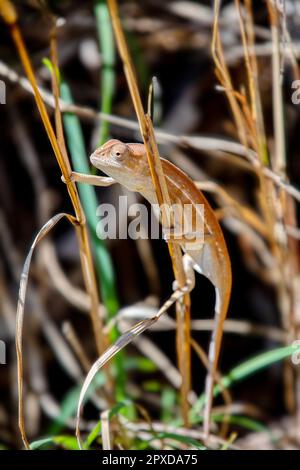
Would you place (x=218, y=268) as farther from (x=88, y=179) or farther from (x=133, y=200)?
(x=133, y=200)

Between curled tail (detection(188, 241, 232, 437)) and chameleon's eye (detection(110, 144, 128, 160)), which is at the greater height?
chameleon's eye (detection(110, 144, 128, 160))

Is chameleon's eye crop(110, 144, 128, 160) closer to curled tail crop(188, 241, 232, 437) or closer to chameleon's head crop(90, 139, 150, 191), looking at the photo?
chameleon's head crop(90, 139, 150, 191)

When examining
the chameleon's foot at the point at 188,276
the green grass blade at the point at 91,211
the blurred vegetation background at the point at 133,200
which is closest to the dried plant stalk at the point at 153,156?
the chameleon's foot at the point at 188,276

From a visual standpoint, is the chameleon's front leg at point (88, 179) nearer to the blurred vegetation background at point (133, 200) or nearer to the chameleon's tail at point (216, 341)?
the chameleon's tail at point (216, 341)

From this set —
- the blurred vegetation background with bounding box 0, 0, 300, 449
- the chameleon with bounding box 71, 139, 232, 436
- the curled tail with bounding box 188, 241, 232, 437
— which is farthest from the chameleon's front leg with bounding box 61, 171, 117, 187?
the blurred vegetation background with bounding box 0, 0, 300, 449

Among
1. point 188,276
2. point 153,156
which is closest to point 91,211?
point 188,276

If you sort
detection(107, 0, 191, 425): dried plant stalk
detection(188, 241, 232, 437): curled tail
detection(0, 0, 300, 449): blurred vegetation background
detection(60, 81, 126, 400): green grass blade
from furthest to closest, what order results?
detection(0, 0, 300, 449): blurred vegetation background < detection(60, 81, 126, 400): green grass blade < detection(188, 241, 232, 437): curled tail < detection(107, 0, 191, 425): dried plant stalk
